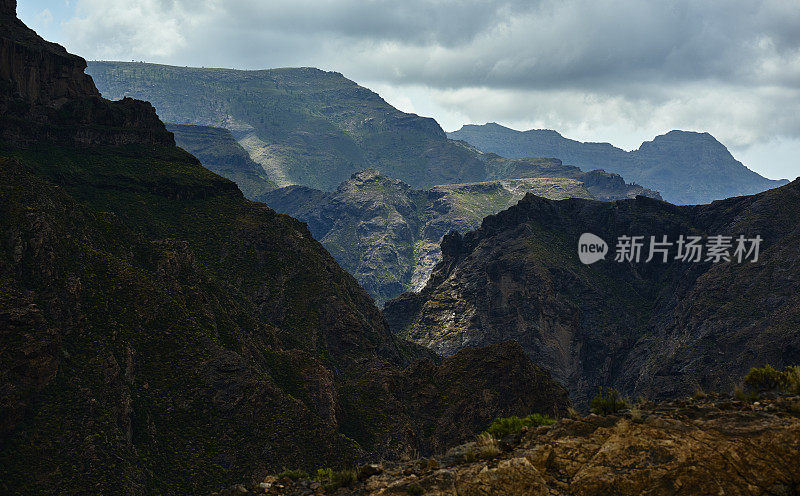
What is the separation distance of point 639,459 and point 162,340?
6665 centimetres

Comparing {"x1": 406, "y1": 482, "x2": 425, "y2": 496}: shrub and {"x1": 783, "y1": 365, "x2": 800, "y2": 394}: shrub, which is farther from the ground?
{"x1": 783, "y1": 365, "x2": 800, "y2": 394}: shrub

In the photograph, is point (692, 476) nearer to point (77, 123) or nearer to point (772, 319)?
point (77, 123)

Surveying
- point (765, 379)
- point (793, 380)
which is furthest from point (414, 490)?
point (793, 380)

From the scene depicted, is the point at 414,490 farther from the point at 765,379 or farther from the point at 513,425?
the point at 765,379

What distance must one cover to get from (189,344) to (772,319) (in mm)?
173342

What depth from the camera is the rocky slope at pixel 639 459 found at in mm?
20375

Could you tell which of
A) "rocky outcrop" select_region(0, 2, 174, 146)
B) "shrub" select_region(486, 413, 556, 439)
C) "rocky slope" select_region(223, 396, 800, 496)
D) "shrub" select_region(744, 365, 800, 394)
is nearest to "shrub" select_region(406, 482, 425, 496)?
"rocky slope" select_region(223, 396, 800, 496)

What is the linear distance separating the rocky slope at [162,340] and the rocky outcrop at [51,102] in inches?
18.1

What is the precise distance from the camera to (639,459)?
71.1 feet

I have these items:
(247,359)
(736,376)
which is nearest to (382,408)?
(247,359)

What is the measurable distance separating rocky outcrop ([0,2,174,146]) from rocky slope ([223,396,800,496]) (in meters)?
125

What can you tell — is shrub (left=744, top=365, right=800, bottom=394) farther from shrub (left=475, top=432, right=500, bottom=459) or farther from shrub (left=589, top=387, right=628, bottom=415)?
shrub (left=475, top=432, right=500, bottom=459)

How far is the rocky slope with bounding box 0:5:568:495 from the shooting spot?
59125 mm

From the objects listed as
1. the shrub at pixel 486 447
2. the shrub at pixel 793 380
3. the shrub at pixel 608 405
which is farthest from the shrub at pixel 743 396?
the shrub at pixel 486 447
